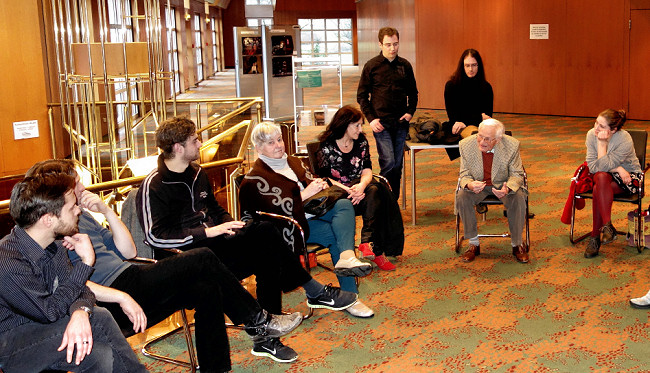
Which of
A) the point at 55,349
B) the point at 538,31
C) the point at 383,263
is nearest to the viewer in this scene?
the point at 55,349

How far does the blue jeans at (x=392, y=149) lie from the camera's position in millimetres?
6406

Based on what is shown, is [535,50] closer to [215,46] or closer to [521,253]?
[521,253]

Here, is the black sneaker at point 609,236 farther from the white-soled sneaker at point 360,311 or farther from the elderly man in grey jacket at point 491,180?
the white-soled sneaker at point 360,311

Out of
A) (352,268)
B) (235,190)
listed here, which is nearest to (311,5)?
(235,190)

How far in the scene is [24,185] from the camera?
2791mm

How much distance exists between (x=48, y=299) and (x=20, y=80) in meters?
7.48

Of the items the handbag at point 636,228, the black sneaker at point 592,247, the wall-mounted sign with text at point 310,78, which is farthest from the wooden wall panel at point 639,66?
the black sneaker at point 592,247

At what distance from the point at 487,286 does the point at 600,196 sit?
131 cm

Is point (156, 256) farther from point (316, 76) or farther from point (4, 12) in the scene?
point (4, 12)

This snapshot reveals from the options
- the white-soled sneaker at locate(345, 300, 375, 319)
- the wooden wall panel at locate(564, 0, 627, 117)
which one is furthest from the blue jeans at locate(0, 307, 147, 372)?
the wooden wall panel at locate(564, 0, 627, 117)

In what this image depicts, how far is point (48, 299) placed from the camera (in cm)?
272

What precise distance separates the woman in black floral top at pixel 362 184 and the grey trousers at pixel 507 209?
608 mm

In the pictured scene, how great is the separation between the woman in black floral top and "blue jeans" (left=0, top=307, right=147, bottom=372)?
2.24 meters

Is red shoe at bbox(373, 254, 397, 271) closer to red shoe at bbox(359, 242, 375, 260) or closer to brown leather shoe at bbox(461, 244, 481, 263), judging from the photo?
red shoe at bbox(359, 242, 375, 260)
